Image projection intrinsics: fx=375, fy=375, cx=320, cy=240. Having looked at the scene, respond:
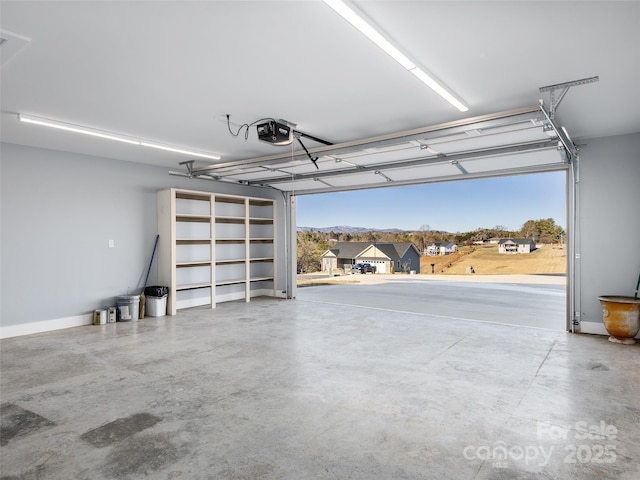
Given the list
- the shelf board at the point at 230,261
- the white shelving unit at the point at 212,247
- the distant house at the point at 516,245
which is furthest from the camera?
the distant house at the point at 516,245

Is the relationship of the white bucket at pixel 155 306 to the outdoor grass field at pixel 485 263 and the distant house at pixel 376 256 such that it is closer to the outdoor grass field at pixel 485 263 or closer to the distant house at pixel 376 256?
the distant house at pixel 376 256

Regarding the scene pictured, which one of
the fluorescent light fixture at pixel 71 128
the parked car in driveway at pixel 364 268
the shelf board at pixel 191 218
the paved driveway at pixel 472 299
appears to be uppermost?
the fluorescent light fixture at pixel 71 128

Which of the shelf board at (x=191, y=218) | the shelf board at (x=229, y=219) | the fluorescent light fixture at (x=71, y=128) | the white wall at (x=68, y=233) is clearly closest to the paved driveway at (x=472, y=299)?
the shelf board at (x=229, y=219)

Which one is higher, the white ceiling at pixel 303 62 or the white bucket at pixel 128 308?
the white ceiling at pixel 303 62

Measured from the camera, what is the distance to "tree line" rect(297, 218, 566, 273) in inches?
430

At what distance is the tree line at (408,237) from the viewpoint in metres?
10.9

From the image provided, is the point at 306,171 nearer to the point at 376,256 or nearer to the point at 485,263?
the point at 376,256

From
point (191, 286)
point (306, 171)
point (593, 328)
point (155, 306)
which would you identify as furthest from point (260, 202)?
point (593, 328)

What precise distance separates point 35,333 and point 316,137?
4987 millimetres

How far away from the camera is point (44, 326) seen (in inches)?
222

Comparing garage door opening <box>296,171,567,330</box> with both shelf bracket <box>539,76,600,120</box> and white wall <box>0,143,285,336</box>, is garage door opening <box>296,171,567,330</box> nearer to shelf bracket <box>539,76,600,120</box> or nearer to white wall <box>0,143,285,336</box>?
white wall <box>0,143,285,336</box>

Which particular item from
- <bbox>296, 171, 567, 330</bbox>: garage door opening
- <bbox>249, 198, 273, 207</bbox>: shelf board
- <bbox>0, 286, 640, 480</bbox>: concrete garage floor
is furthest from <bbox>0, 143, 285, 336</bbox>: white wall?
<bbox>296, 171, 567, 330</bbox>: garage door opening

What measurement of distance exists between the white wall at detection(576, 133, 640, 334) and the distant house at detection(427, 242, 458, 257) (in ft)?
23.3

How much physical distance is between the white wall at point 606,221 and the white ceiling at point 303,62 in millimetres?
506
